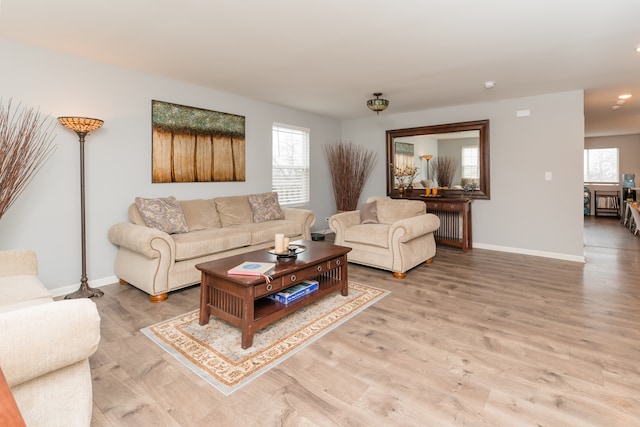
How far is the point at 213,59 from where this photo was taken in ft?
11.1

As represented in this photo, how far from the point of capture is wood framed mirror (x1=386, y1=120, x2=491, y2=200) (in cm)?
533

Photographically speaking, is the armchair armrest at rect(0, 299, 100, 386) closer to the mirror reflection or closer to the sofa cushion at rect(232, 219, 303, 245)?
the sofa cushion at rect(232, 219, 303, 245)

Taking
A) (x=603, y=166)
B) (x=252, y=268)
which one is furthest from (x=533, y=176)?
(x=603, y=166)

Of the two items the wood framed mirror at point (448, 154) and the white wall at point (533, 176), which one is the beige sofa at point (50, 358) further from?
the wood framed mirror at point (448, 154)

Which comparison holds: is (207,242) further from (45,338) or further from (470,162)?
(470,162)

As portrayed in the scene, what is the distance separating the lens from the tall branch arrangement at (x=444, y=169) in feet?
18.5

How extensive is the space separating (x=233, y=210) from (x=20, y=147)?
2.16 metres

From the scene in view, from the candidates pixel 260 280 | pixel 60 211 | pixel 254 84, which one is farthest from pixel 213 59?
pixel 260 280

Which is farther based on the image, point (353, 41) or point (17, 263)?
point (353, 41)

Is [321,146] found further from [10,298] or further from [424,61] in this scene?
[10,298]

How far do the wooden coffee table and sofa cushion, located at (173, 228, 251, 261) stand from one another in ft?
2.29

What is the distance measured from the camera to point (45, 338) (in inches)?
43.9

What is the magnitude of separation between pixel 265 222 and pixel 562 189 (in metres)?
4.15

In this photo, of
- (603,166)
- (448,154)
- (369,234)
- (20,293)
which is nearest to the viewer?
(20,293)
